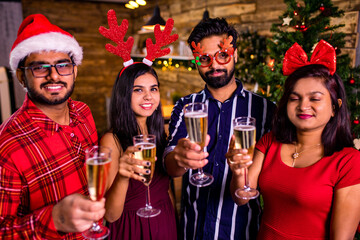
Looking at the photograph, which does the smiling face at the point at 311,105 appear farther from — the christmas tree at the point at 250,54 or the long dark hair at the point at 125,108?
the christmas tree at the point at 250,54

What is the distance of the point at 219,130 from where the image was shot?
1836 millimetres

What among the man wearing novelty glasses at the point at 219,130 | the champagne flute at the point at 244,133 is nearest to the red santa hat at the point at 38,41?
the man wearing novelty glasses at the point at 219,130

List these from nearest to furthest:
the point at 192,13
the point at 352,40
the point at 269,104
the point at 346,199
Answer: the point at 346,199 → the point at 269,104 → the point at 352,40 → the point at 192,13

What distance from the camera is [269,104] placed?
187cm

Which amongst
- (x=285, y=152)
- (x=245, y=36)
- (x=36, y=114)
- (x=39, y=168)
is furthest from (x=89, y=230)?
(x=245, y=36)

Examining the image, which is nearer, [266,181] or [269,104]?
[266,181]

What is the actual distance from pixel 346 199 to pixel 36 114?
1.54 meters

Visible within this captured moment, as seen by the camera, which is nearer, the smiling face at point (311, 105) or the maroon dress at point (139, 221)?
the smiling face at point (311, 105)

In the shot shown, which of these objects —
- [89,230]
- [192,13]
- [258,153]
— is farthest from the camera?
[192,13]

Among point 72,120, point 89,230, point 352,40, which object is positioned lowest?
point 89,230

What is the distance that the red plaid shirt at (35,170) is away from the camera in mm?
1100

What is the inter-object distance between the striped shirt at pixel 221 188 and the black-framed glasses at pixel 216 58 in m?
0.20

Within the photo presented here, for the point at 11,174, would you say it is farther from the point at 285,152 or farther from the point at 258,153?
the point at 285,152

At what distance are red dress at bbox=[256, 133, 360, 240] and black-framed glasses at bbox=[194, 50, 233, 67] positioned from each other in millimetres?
706
